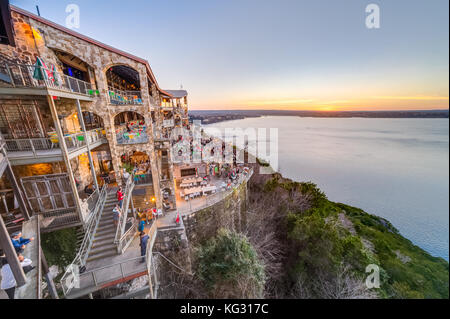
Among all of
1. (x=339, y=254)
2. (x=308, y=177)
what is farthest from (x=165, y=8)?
(x=308, y=177)

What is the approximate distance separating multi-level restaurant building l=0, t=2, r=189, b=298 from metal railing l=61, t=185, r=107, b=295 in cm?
23

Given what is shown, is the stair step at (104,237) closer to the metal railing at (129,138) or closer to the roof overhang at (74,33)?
the metal railing at (129,138)

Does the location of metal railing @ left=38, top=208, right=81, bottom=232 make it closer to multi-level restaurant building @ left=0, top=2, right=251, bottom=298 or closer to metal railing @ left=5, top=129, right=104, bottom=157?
multi-level restaurant building @ left=0, top=2, right=251, bottom=298

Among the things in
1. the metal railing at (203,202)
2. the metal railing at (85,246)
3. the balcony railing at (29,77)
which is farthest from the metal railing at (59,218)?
the metal railing at (203,202)

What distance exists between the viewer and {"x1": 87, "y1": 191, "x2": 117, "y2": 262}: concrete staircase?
7.20 m

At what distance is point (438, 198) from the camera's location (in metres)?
18.5

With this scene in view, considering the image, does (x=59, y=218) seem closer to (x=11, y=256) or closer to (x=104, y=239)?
(x=104, y=239)

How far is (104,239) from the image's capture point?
7.62 meters

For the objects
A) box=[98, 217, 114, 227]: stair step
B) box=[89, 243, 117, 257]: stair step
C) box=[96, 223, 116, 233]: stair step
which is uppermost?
box=[98, 217, 114, 227]: stair step

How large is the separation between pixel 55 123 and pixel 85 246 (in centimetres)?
548

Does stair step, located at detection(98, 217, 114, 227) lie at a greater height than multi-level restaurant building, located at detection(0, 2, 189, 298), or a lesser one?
lesser

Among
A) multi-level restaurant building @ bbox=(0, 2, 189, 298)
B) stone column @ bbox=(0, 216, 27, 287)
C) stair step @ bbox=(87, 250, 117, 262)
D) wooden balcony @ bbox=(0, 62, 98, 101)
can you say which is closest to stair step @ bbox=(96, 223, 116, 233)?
multi-level restaurant building @ bbox=(0, 2, 189, 298)

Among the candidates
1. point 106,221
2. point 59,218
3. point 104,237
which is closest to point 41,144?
point 59,218
